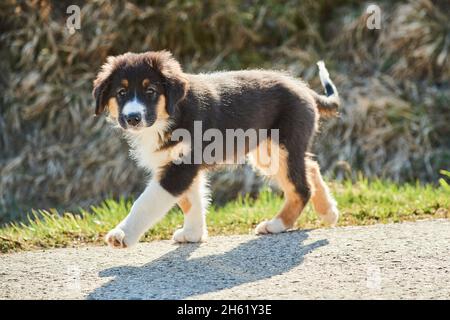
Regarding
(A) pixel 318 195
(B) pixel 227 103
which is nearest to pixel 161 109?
(B) pixel 227 103

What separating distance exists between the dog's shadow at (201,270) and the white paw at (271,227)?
29 centimetres

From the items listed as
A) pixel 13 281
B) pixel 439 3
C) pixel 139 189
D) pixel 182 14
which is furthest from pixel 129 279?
pixel 439 3

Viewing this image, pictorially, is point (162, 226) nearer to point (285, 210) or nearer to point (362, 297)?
point (285, 210)

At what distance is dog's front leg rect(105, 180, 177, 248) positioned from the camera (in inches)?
196

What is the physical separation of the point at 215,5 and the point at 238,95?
4480 mm

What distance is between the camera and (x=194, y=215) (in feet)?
18.6

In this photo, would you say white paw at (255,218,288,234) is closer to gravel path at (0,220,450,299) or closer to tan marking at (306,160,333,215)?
gravel path at (0,220,450,299)

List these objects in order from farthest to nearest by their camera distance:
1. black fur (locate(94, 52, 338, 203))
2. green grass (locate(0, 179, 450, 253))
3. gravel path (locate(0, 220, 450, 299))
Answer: green grass (locate(0, 179, 450, 253)) → black fur (locate(94, 52, 338, 203)) → gravel path (locate(0, 220, 450, 299))

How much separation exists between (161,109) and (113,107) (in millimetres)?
378

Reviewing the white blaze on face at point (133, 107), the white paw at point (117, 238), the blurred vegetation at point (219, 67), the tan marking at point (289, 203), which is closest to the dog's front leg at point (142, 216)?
the white paw at point (117, 238)

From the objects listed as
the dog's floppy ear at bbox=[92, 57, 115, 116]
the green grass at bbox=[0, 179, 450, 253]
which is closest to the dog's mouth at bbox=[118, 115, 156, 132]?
the dog's floppy ear at bbox=[92, 57, 115, 116]

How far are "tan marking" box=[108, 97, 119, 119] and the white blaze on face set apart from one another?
0.59ft

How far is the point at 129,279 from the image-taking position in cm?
457

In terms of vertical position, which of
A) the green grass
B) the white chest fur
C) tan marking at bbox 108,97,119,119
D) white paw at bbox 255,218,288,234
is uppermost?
tan marking at bbox 108,97,119,119
